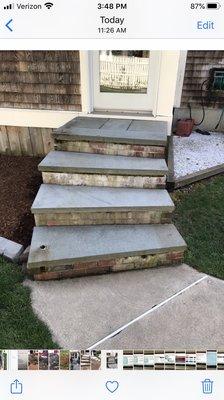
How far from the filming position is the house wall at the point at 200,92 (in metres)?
5.38

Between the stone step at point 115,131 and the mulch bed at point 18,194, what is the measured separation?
77 centimetres

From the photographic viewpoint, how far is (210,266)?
300cm

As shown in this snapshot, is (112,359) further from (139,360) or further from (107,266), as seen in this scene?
(107,266)

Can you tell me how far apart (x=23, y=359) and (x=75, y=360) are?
0.73ft

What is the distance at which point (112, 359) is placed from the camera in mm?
1459

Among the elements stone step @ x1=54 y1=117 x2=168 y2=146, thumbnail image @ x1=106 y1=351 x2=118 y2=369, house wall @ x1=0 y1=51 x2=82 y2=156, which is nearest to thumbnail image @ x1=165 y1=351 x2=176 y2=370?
thumbnail image @ x1=106 y1=351 x2=118 y2=369

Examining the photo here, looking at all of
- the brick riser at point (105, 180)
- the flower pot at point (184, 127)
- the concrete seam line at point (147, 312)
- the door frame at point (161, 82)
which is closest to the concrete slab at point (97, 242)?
the concrete seam line at point (147, 312)

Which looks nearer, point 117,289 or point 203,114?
point 117,289

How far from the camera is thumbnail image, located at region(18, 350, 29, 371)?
1.42 meters

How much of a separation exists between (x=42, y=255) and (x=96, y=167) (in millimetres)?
1050

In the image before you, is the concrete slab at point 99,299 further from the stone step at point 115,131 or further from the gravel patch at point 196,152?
the gravel patch at point 196,152

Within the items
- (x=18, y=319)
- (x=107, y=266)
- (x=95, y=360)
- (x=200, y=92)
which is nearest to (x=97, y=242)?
(x=107, y=266)
